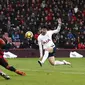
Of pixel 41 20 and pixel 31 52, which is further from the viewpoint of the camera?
pixel 41 20

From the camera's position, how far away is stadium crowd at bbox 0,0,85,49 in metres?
28.9

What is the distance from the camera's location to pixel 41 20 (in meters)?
31.2

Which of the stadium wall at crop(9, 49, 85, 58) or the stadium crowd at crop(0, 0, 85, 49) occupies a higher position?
the stadium crowd at crop(0, 0, 85, 49)

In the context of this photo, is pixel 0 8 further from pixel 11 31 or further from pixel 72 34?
pixel 72 34

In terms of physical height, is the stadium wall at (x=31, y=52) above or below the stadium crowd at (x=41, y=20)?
below

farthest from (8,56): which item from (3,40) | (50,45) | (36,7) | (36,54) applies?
(3,40)

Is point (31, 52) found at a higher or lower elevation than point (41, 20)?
lower

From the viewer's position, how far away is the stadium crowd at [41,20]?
28.9 metres

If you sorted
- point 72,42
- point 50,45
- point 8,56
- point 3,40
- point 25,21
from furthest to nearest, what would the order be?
point 25,21
point 72,42
point 8,56
point 50,45
point 3,40

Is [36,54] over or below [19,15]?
below

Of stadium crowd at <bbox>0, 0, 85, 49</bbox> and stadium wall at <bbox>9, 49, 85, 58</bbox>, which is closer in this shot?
stadium wall at <bbox>9, 49, 85, 58</bbox>

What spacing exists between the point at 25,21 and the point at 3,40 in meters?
18.1

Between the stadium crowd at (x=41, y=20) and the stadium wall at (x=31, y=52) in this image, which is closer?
the stadium wall at (x=31, y=52)

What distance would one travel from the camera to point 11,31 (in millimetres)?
29062
